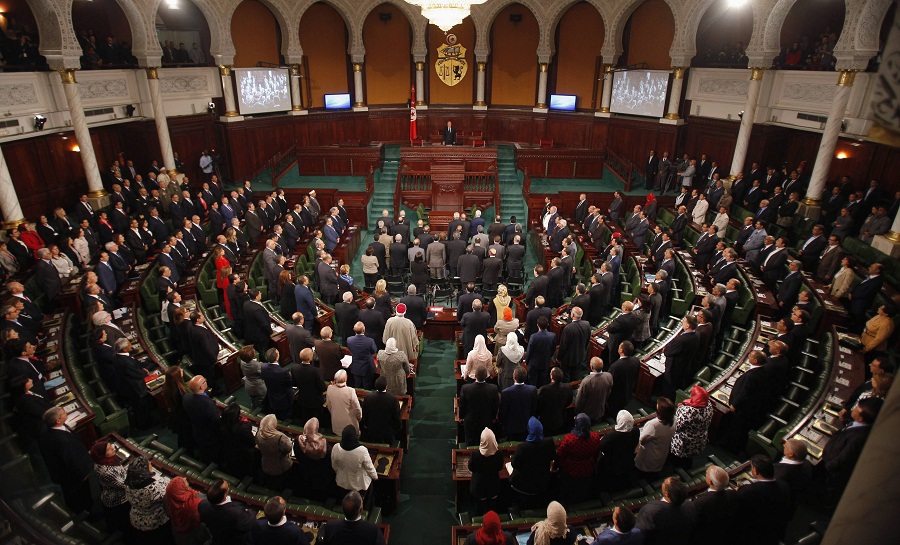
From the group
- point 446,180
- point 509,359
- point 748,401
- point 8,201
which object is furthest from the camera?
point 446,180

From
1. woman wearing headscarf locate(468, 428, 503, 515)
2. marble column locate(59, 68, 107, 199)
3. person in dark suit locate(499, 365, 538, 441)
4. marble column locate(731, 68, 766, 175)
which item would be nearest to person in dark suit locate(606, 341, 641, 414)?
person in dark suit locate(499, 365, 538, 441)

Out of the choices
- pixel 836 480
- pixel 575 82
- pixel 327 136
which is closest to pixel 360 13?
pixel 327 136

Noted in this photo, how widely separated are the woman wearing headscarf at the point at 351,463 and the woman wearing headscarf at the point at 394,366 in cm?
182

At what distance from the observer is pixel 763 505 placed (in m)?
4.21

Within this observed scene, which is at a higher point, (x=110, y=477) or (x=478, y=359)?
(x=110, y=477)

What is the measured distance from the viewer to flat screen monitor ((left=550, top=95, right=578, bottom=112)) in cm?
2050

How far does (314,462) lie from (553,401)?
2.71m

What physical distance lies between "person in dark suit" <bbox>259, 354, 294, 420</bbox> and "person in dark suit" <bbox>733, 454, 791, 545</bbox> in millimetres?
4870

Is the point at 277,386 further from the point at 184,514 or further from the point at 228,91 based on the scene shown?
the point at 228,91

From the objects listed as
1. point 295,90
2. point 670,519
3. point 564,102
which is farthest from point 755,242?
point 295,90

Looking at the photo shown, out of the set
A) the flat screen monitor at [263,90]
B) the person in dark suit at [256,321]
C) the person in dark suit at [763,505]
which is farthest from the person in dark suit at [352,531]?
the flat screen monitor at [263,90]

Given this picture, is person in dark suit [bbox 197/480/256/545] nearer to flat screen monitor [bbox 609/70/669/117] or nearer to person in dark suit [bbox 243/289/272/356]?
person in dark suit [bbox 243/289/272/356]

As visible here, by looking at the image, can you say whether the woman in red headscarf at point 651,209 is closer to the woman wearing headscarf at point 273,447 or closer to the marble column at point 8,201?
the woman wearing headscarf at point 273,447

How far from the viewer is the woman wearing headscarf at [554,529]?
378 centimetres
